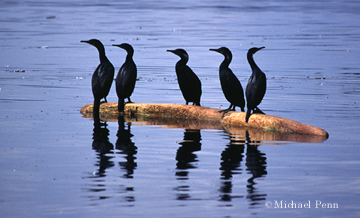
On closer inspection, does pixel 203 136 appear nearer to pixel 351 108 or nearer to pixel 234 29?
pixel 351 108

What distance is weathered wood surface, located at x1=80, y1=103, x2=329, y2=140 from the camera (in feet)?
31.5

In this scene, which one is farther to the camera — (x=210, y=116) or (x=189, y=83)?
(x=189, y=83)

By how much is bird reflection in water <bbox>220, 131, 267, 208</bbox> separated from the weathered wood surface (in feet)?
2.01

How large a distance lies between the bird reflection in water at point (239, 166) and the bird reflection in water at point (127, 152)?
96 centimetres

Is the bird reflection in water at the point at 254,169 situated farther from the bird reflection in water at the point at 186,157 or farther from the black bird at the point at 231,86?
the black bird at the point at 231,86

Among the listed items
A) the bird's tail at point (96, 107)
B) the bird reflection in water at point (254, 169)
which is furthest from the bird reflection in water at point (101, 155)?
the bird reflection in water at point (254, 169)

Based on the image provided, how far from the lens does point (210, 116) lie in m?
11.0

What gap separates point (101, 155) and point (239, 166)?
5.98 feet

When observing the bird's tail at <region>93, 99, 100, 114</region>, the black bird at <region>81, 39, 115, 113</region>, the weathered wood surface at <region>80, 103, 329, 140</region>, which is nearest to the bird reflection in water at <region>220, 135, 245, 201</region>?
the weathered wood surface at <region>80, 103, 329, 140</region>

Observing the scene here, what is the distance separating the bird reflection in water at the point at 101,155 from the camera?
6.70 metres

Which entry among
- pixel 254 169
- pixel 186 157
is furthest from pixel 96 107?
pixel 254 169

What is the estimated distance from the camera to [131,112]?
465 inches

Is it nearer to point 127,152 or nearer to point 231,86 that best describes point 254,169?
point 127,152

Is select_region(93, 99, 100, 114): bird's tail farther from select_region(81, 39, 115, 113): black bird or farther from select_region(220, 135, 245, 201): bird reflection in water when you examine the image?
select_region(220, 135, 245, 201): bird reflection in water
